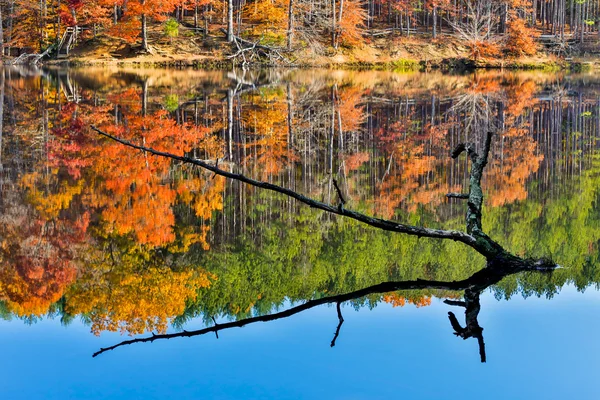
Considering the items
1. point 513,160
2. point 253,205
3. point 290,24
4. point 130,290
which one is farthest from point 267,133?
point 290,24

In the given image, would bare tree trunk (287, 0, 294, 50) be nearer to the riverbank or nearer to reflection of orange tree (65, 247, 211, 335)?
the riverbank

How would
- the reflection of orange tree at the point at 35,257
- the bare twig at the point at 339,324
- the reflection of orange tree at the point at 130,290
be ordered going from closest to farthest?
the bare twig at the point at 339,324
the reflection of orange tree at the point at 130,290
the reflection of orange tree at the point at 35,257

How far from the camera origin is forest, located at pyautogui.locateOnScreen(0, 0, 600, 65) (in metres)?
52.3

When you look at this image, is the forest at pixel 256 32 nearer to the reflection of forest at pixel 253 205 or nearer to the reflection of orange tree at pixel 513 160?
the reflection of forest at pixel 253 205

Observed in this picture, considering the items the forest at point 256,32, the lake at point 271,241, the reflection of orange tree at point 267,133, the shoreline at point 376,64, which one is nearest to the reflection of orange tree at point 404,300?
the lake at point 271,241

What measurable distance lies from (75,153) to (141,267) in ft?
24.4

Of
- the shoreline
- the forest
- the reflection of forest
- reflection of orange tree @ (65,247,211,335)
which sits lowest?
reflection of orange tree @ (65,247,211,335)

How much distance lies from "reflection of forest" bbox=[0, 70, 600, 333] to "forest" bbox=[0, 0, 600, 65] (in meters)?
29.7

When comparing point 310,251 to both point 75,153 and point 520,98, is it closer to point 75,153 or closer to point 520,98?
point 75,153

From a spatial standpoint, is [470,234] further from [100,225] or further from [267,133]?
[267,133]

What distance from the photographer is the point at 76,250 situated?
27.3ft

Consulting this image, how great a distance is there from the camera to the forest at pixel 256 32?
52.3 metres

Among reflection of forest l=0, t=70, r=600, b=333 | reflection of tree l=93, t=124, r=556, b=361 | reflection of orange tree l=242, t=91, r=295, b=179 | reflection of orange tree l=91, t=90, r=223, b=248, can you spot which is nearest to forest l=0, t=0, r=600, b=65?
reflection of orange tree l=242, t=91, r=295, b=179

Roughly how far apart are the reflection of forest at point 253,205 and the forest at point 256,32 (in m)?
29.7
